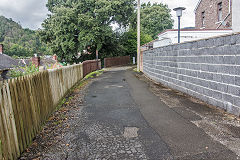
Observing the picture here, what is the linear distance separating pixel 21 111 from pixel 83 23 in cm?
2647

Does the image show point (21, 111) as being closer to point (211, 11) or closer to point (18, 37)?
point (211, 11)

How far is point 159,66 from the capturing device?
12.2 meters

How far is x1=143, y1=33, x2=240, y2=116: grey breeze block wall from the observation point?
5215 millimetres

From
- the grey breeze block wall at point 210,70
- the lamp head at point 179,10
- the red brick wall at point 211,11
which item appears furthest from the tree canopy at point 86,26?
the grey breeze block wall at point 210,70

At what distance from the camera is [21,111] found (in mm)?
3705

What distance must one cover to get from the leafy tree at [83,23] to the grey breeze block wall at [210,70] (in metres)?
20.4

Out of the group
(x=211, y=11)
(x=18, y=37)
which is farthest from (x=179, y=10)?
(x=18, y=37)

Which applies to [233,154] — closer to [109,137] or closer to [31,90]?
[109,137]

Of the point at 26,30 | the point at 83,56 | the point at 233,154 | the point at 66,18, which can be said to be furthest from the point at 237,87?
the point at 26,30

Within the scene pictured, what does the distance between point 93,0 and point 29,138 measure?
94.7 feet

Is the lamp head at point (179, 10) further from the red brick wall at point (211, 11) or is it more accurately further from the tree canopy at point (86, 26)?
the tree canopy at point (86, 26)

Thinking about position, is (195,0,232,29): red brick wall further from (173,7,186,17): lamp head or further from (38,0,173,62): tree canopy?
(38,0,173,62): tree canopy

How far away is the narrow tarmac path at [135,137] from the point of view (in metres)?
3.36

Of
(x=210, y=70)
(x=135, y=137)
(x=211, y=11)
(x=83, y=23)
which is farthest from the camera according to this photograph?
(x=83, y=23)
